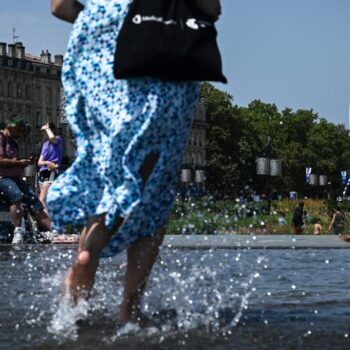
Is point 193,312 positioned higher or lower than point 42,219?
lower

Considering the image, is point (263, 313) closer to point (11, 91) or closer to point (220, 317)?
point (220, 317)

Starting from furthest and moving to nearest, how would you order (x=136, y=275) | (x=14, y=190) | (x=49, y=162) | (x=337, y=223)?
(x=337, y=223) < (x=49, y=162) < (x=14, y=190) < (x=136, y=275)

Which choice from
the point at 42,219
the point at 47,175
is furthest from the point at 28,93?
the point at 42,219

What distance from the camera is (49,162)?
16.4 metres

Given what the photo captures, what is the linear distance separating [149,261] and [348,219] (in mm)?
21522

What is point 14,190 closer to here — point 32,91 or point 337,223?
Answer: point 337,223

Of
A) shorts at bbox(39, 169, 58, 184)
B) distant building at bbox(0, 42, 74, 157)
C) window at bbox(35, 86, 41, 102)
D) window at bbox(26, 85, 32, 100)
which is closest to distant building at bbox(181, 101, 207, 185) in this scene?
distant building at bbox(0, 42, 74, 157)

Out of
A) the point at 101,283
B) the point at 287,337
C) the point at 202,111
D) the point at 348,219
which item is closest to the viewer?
the point at 287,337

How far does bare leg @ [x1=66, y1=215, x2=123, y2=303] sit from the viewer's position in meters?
5.30

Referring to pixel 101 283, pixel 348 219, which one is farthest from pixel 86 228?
pixel 348 219

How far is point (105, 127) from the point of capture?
17.5 feet

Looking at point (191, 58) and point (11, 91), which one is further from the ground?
point (11, 91)

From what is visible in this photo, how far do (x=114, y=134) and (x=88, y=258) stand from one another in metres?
0.50

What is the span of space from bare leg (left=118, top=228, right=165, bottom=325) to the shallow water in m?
0.10
